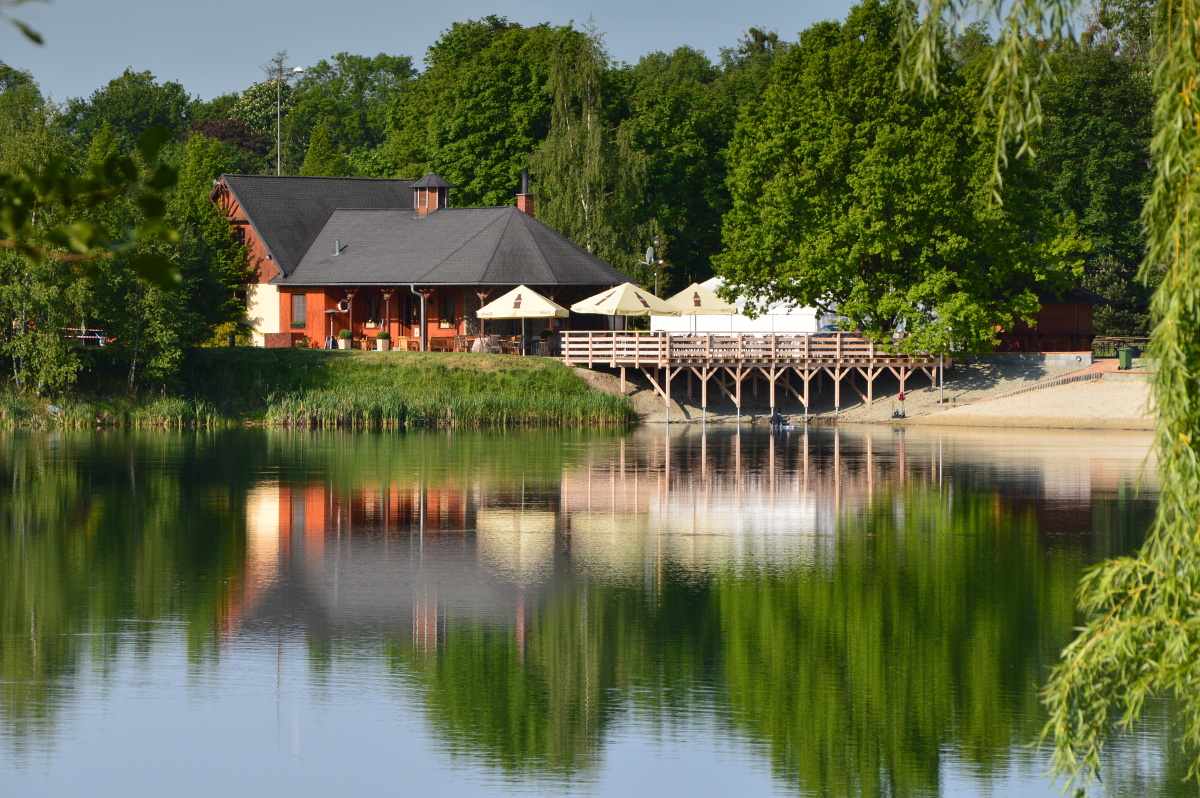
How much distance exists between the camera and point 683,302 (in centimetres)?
5788

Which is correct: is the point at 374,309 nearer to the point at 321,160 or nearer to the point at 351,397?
the point at 351,397

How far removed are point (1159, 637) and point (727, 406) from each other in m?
47.2

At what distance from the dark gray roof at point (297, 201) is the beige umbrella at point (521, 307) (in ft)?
32.5

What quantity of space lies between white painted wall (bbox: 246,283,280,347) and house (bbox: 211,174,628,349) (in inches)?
1.4

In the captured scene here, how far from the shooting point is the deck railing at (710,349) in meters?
56.1

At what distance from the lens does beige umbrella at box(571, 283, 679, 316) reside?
5584 centimetres

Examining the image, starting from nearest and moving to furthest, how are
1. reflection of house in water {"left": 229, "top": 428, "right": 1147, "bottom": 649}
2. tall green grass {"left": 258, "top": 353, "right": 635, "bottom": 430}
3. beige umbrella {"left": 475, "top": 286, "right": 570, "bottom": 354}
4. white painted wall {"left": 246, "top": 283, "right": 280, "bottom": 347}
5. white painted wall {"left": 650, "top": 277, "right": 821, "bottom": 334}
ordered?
1. reflection of house in water {"left": 229, "top": 428, "right": 1147, "bottom": 649}
2. tall green grass {"left": 258, "top": 353, "right": 635, "bottom": 430}
3. beige umbrella {"left": 475, "top": 286, "right": 570, "bottom": 354}
4. white painted wall {"left": 650, "top": 277, "right": 821, "bottom": 334}
5. white painted wall {"left": 246, "top": 283, "right": 280, "bottom": 347}

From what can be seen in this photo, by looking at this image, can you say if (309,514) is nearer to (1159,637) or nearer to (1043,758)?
(1043,758)

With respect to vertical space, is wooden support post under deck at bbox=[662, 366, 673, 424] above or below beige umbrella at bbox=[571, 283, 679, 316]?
below

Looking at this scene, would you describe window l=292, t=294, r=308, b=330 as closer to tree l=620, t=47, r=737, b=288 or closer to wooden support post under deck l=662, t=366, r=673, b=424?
tree l=620, t=47, r=737, b=288

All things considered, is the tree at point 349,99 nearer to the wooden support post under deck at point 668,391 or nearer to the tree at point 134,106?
the tree at point 134,106

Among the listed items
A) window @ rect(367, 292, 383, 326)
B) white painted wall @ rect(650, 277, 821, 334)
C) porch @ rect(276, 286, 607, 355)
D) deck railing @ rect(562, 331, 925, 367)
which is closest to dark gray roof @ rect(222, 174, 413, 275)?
porch @ rect(276, 286, 607, 355)

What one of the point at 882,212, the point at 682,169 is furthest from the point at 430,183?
the point at 882,212

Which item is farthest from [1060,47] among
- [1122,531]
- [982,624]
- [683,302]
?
[683,302]
